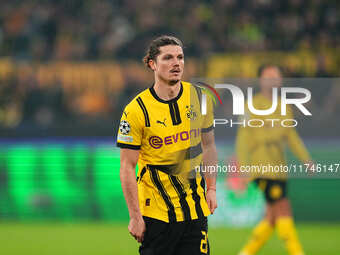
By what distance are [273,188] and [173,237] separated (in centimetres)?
289

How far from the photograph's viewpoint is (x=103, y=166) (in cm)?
1094

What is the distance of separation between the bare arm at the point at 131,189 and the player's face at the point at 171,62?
567mm

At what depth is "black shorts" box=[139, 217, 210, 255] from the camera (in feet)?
14.8

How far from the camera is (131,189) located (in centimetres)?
439

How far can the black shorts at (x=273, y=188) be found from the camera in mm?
7172

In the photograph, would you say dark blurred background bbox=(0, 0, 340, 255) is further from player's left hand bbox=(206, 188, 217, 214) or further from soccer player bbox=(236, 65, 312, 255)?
player's left hand bbox=(206, 188, 217, 214)

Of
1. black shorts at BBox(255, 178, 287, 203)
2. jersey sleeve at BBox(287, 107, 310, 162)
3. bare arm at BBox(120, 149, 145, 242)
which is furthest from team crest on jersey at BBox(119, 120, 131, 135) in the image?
black shorts at BBox(255, 178, 287, 203)

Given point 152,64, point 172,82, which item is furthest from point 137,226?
point 152,64

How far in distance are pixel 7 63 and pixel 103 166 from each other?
10.1ft

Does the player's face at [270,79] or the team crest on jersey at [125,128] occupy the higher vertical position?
the player's face at [270,79]

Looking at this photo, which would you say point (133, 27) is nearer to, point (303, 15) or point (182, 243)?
point (303, 15)

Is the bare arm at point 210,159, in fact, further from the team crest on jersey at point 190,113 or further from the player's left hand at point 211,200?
the team crest on jersey at point 190,113

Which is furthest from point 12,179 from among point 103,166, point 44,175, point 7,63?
point 7,63

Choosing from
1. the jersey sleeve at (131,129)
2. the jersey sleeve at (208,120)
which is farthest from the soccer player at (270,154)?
the jersey sleeve at (131,129)
